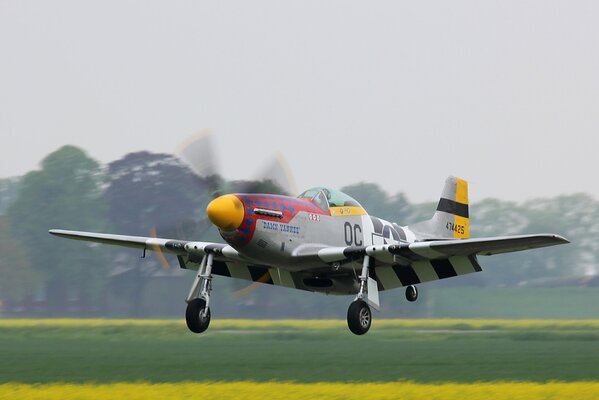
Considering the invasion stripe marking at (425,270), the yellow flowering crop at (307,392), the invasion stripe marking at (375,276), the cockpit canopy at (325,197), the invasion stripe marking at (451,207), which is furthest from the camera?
the invasion stripe marking at (451,207)

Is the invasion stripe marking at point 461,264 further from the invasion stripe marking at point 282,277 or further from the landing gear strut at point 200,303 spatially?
the landing gear strut at point 200,303

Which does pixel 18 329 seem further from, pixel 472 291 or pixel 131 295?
pixel 472 291

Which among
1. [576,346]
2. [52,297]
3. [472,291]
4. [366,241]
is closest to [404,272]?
[366,241]

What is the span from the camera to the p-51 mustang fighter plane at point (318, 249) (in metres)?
23.9

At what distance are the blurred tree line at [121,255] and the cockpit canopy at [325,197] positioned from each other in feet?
152

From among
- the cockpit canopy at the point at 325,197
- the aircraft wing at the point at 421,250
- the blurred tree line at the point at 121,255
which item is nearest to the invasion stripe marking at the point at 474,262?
the aircraft wing at the point at 421,250

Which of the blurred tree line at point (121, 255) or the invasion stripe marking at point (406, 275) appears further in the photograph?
the blurred tree line at point (121, 255)

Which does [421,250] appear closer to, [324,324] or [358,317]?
[358,317]

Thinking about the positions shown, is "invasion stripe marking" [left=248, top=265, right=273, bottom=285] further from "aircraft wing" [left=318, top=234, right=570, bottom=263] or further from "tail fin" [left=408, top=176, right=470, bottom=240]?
"tail fin" [left=408, top=176, right=470, bottom=240]

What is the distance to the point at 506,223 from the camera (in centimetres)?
13625

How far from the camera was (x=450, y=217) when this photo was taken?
31219 mm

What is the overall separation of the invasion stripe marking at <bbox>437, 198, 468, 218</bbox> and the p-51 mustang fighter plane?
3239 millimetres

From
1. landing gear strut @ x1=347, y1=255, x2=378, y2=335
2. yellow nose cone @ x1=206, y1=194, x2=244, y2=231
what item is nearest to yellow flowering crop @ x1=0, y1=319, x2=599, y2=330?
landing gear strut @ x1=347, y1=255, x2=378, y2=335

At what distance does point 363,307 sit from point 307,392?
10.1 feet
